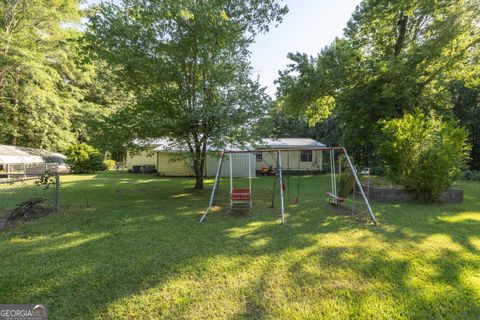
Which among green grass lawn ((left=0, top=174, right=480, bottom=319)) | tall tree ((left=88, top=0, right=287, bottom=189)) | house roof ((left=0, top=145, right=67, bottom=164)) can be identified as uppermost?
tall tree ((left=88, top=0, right=287, bottom=189))

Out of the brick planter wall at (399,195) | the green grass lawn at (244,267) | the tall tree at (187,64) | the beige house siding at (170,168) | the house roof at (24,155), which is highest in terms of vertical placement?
the tall tree at (187,64)

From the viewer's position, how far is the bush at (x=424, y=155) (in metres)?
6.97

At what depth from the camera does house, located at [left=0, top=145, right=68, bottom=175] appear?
14.3 metres

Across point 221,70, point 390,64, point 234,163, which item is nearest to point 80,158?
point 234,163

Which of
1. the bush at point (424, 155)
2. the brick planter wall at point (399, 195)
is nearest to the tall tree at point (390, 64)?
the bush at point (424, 155)

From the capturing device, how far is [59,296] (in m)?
2.61

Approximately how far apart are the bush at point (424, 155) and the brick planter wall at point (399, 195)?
254 millimetres

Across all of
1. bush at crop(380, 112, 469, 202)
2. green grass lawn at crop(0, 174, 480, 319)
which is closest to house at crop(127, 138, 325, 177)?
bush at crop(380, 112, 469, 202)

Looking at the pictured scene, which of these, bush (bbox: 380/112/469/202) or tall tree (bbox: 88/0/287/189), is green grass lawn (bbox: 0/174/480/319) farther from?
tall tree (bbox: 88/0/287/189)

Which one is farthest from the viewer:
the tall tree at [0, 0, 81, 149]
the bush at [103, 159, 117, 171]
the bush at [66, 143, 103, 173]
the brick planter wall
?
the bush at [103, 159, 117, 171]

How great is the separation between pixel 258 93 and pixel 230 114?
147 centimetres

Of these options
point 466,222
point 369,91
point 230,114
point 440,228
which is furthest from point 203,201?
point 369,91

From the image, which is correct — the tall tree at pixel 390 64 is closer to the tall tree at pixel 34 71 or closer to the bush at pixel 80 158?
the bush at pixel 80 158

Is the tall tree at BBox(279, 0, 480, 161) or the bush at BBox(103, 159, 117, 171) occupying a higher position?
the tall tree at BBox(279, 0, 480, 161)
